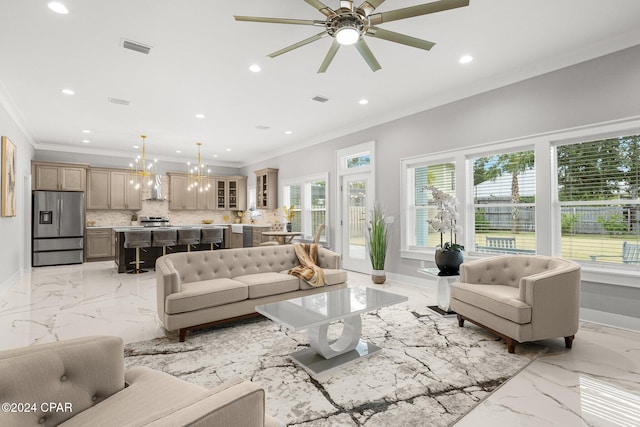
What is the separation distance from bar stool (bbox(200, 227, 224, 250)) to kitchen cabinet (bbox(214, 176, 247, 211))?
293 cm

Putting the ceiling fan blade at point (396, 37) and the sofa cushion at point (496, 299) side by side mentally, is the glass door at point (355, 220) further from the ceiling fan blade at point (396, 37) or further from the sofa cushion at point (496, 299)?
the ceiling fan blade at point (396, 37)

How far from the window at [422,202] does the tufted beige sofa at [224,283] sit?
5.71ft

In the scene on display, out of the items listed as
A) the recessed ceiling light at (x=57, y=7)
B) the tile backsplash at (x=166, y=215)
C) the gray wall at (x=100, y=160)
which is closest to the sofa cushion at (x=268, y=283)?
the recessed ceiling light at (x=57, y=7)

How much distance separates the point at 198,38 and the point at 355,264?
462 centimetres

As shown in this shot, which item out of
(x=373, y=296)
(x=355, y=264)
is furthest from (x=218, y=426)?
(x=355, y=264)

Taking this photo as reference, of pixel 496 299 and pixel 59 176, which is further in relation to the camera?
pixel 59 176

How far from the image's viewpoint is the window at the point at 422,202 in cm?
504

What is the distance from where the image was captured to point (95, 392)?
1.22 metres

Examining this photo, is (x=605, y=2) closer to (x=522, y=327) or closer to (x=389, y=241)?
(x=522, y=327)

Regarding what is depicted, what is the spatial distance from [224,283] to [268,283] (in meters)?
0.46

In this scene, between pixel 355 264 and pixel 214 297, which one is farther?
pixel 355 264

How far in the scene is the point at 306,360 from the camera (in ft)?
8.13

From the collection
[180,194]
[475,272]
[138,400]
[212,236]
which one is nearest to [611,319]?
[475,272]

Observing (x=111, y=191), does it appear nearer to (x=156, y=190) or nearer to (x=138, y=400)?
(x=156, y=190)
